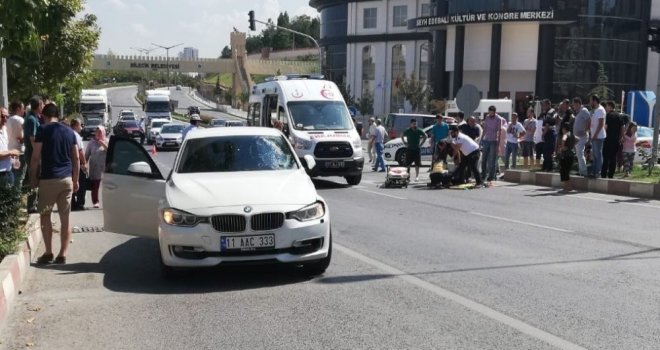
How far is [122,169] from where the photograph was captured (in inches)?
366

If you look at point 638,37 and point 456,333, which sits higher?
point 638,37

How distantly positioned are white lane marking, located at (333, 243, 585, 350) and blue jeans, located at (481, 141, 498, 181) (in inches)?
438

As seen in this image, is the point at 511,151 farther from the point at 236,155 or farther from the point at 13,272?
the point at 13,272

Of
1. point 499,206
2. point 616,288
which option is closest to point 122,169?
point 616,288

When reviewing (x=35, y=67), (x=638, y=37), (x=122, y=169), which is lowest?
(x=122, y=169)

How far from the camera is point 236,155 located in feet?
29.8

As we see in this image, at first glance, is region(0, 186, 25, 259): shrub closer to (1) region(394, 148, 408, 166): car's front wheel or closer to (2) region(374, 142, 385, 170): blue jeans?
(2) region(374, 142, 385, 170): blue jeans

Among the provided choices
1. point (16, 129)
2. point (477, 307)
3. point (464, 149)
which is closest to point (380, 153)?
point (464, 149)

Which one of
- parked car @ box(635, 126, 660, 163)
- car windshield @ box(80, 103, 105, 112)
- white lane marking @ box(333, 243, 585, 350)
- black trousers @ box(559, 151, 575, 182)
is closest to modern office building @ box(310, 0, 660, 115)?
parked car @ box(635, 126, 660, 163)

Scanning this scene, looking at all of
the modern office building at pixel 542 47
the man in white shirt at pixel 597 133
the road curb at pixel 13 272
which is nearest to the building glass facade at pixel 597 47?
the modern office building at pixel 542 47

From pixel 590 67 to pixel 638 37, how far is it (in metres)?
4.96

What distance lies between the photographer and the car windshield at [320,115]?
19906 millimetres

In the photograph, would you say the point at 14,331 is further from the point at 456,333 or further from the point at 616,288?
the point at 616,288

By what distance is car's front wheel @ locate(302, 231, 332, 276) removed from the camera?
316 inches
